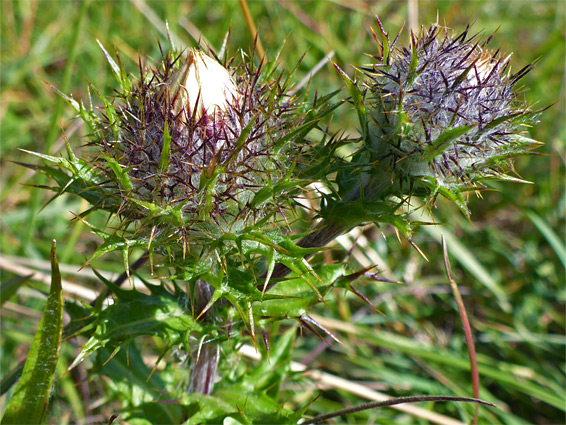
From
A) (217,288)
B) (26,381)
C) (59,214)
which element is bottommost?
(26,381)

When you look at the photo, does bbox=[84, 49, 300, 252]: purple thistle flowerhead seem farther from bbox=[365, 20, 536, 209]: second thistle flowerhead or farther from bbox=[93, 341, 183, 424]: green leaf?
bbox=[93, 341, 183, 424]: green leaf

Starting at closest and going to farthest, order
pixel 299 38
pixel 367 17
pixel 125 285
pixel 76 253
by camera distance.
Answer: pixel 125 285 < pixel 76 253 < pixel 299 38 < pixel 367 17

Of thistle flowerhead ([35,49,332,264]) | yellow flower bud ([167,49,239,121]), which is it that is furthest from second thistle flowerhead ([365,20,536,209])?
yellow flower bud ([167,49,239,121])

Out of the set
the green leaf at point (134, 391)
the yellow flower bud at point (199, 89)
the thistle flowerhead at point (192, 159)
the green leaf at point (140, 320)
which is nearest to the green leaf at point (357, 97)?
the thistle flowerhead at point (192, 159)

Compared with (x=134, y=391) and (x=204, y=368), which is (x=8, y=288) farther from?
(x=204, y=368)

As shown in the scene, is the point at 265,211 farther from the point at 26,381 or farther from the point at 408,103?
the point at 26,381

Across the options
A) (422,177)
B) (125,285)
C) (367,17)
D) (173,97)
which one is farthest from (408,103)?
(367,17)

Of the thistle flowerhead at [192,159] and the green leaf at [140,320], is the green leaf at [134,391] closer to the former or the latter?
the green leaf at [140,320]

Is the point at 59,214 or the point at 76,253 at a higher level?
the point at 59,214

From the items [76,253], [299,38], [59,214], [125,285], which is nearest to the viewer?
[125,285]
